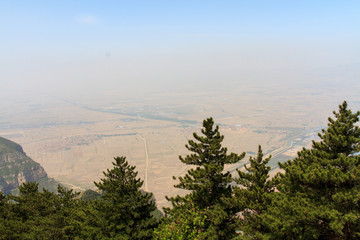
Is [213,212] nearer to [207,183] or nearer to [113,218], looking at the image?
[207,183]

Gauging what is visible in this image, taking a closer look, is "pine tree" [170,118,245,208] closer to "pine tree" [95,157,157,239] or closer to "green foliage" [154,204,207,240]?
"green foliage" [154,204,207,240]

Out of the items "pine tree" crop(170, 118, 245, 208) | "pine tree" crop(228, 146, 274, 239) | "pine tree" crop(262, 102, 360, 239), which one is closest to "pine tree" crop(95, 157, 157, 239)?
"pine tree" crop(170, 118, 245, 208)

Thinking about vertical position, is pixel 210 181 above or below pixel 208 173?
below

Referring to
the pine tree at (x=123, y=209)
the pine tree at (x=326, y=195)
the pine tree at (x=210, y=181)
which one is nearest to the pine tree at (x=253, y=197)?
the pine tree at (x=210, y=181)

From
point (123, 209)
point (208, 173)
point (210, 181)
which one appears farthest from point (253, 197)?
point (123, 209)

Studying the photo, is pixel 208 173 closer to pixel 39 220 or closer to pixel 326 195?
pixel 326 195

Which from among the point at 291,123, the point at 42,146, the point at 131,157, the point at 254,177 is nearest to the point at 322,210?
the point at 254,177
